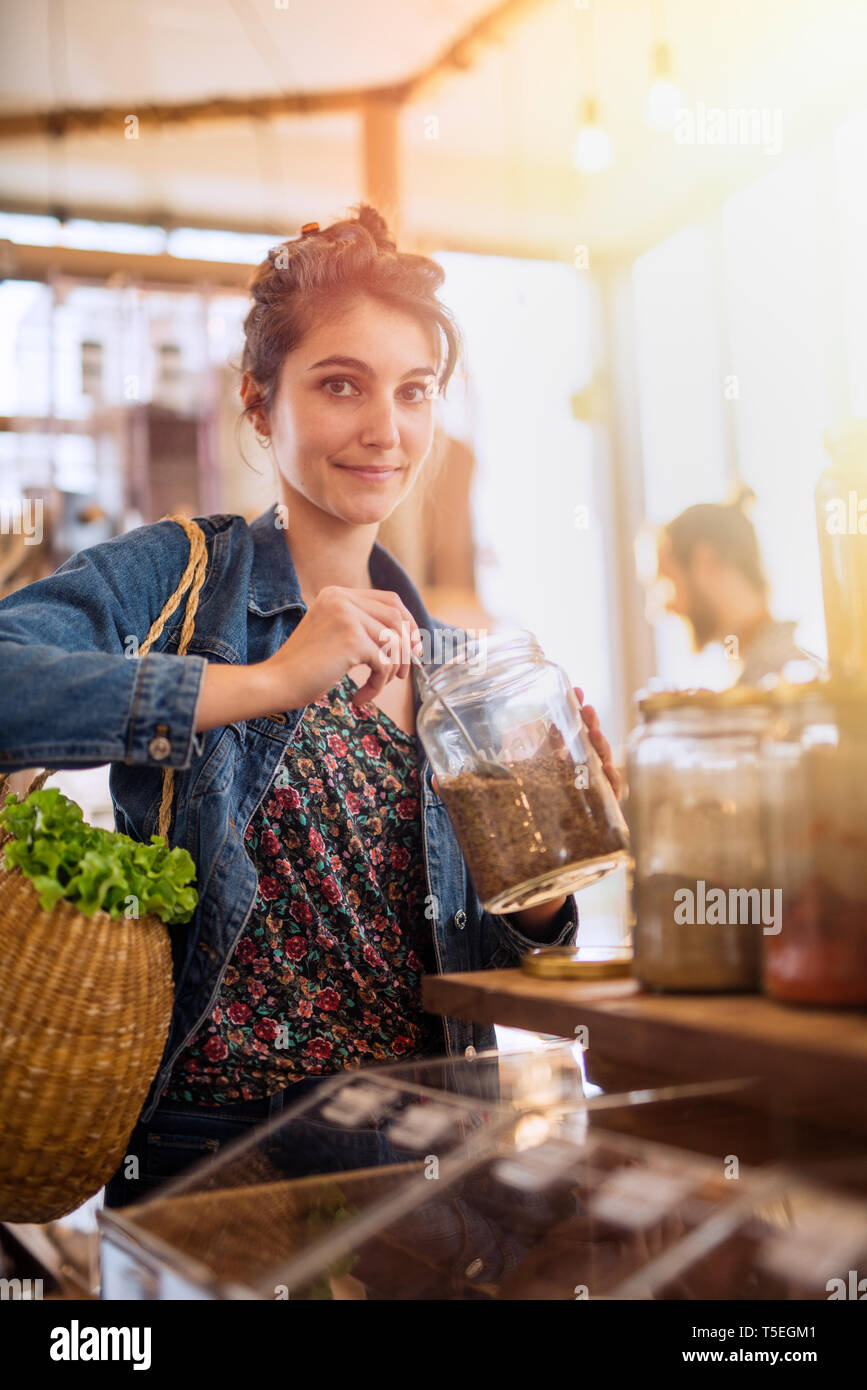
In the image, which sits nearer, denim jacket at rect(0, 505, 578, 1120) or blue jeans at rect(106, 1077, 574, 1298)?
blue jeans at rect(106, 1077, 574, 1298)

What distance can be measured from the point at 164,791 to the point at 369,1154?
54cm

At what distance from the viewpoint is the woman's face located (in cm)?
141

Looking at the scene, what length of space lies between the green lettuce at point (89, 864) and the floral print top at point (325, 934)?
165mm

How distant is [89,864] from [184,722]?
0.53 feet

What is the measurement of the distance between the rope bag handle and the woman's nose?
221 mm

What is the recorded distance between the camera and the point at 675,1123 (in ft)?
2.61

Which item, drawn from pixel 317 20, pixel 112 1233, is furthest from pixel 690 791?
pixel 317 20

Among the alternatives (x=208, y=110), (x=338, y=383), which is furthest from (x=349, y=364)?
(x=208, y=110)

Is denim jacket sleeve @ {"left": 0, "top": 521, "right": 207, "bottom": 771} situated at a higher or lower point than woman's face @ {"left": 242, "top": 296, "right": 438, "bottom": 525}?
lower

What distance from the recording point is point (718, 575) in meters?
3.35

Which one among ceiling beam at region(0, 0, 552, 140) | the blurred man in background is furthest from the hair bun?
ceiling beam at region(0, 0, 552, 140)

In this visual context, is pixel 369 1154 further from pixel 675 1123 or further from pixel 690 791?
pixel 690 791

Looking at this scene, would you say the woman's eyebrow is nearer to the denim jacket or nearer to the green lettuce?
the denim jacket

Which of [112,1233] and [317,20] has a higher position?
[317,20]
